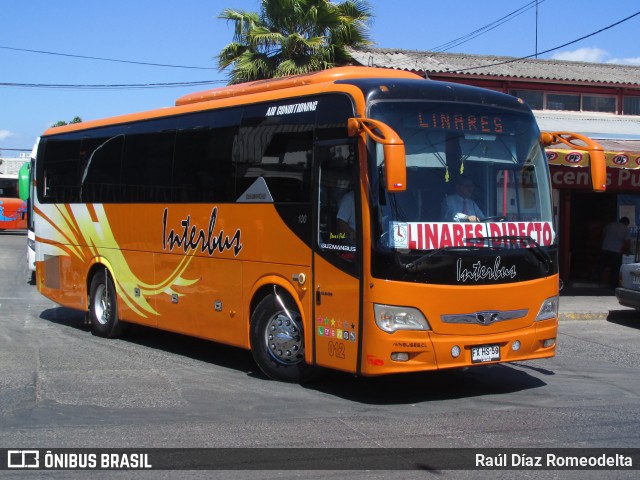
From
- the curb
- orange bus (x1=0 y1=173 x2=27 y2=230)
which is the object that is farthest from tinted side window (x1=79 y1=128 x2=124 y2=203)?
orange bus (x1=0 y1=173 x2=27 y2=230)

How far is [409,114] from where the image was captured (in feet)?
26.8

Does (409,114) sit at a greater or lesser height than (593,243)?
greater

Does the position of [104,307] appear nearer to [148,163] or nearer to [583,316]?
[148,163]

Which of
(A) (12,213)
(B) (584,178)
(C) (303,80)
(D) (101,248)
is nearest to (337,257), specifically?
(C) (303,80)

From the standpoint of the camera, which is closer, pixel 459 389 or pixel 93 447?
pixel 93 447

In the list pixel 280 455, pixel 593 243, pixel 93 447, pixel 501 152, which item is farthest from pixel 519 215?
pixel 593 243

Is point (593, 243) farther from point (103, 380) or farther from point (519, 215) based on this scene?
point (103, 380)

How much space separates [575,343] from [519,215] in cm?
497

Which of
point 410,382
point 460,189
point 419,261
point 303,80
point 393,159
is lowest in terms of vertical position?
point 410,382

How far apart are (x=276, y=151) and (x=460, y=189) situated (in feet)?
7.40

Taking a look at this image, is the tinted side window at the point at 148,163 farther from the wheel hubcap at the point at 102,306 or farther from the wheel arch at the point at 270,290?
the wheel arch at the point at 270,290

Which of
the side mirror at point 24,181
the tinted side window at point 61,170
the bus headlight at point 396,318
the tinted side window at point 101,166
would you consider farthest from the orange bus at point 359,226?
the side mirror at point 24,181

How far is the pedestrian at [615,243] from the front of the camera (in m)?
19.0

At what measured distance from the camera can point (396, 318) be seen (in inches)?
311
